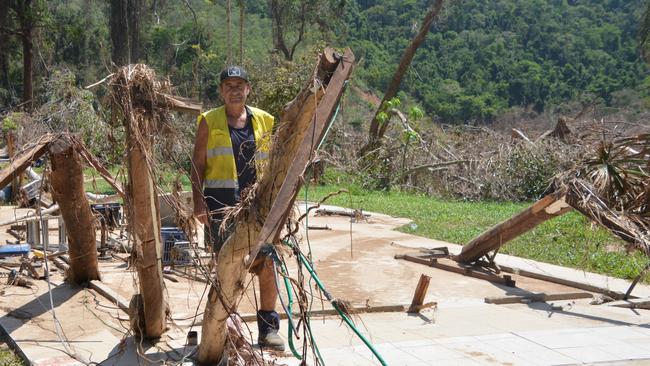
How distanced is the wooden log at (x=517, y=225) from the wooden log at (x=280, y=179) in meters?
3.86

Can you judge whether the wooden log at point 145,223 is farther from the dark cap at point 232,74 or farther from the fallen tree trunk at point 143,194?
the dark cap at point 232,74

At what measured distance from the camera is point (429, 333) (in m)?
5.77

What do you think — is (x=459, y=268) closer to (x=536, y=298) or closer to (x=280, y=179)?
(x=536, y=298)

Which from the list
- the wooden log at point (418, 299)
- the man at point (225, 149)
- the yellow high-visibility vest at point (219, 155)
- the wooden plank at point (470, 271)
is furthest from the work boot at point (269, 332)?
the wooden plank at point (470, 271)

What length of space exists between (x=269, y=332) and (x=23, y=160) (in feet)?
7.08

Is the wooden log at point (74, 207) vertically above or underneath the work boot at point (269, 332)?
above

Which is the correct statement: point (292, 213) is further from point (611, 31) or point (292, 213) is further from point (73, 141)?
point (611, 31)

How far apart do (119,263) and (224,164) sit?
139 inches

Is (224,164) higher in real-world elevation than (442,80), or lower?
lower

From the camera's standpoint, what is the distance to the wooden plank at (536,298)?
6.98 m

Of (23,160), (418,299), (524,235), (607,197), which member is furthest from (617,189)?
(23,160)

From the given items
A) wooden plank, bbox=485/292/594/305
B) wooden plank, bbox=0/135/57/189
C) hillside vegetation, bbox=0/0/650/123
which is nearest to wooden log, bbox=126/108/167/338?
wooden plank, bbox=0/135/57/189

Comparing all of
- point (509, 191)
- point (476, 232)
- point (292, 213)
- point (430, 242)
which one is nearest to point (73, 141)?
point (292, 213)

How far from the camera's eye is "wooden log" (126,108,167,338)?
4.78 meters
